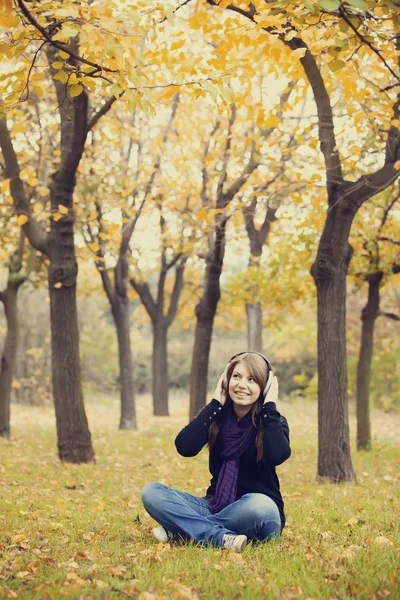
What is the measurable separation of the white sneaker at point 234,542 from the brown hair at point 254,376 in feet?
1.69

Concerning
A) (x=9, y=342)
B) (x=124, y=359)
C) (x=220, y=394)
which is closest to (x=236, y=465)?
(x=220, y=394)

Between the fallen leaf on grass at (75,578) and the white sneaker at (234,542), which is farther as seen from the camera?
the white sneaker at (234,542)

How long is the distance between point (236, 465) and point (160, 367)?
16423 millimetres

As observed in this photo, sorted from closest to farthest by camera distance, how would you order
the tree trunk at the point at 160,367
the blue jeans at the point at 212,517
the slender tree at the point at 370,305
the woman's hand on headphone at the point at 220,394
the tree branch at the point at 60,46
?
the tree branch at the point at 60,46 → the blue jeans at the point at 212,517 → the woman's hand on headphone at the point at 220,394 → the slender tree at the point at 370,305 → the tree trunk at the point at 160,367

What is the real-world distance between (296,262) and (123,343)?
6168 mm

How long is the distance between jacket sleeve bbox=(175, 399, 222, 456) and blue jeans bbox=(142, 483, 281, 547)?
0.34 m

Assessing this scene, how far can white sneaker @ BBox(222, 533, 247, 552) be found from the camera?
14.2ft

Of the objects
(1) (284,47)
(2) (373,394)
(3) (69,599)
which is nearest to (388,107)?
(1) (284,47)

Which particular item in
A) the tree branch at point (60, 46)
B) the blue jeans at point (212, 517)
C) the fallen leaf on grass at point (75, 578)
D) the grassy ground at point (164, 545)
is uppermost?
the tree branch at point (60, 46)

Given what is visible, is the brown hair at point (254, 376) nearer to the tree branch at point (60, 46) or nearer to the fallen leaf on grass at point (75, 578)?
the fallen leaf on grass at point (75, 578)

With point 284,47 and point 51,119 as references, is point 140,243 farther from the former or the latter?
point 284,47

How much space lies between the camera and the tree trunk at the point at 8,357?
496 inches

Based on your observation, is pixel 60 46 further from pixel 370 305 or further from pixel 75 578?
pixel 370 305

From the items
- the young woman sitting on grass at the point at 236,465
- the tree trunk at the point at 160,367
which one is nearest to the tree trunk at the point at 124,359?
the tree trunk at the point at 160,367
